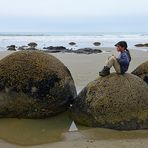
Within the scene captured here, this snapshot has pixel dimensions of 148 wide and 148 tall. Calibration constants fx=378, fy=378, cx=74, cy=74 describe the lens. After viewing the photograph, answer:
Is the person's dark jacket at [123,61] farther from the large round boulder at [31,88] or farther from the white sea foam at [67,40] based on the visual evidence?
the white sea foam at [67,40]

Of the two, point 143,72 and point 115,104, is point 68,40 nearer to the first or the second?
point 143,72

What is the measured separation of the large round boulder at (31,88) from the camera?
7.80 meters

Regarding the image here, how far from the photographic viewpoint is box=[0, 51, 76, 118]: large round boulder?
25.6 feet

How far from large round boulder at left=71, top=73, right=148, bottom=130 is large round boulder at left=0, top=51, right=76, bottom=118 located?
1.93ft

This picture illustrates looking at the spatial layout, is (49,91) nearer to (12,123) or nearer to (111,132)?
(12,123)

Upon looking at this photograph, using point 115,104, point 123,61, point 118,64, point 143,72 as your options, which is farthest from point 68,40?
point 115,104

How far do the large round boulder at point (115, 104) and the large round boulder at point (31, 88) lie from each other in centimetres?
59

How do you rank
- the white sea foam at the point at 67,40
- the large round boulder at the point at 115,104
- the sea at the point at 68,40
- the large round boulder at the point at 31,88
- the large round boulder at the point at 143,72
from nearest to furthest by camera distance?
the large round boulder at the point at 115,104, the large round boulder at the point at 31,88, the large round boulder at the point at 143,72, the sea at the point at 68,40, the white sea foam at the point at 67,40

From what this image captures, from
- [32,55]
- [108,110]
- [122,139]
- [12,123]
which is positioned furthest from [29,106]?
[122,139]

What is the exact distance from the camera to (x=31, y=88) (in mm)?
7785

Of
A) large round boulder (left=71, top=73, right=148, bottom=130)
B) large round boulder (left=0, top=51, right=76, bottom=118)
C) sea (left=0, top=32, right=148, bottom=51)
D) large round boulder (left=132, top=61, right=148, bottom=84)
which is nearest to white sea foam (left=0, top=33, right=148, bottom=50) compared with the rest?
sea (left=0, top=32, right=148, bottom=51)

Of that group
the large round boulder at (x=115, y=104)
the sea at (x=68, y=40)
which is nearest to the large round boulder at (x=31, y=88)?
the large round boulder at (x=115, y=104)

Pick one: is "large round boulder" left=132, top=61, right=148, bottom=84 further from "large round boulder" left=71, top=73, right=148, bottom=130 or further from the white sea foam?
the white sea foam

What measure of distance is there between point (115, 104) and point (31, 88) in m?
1.76
